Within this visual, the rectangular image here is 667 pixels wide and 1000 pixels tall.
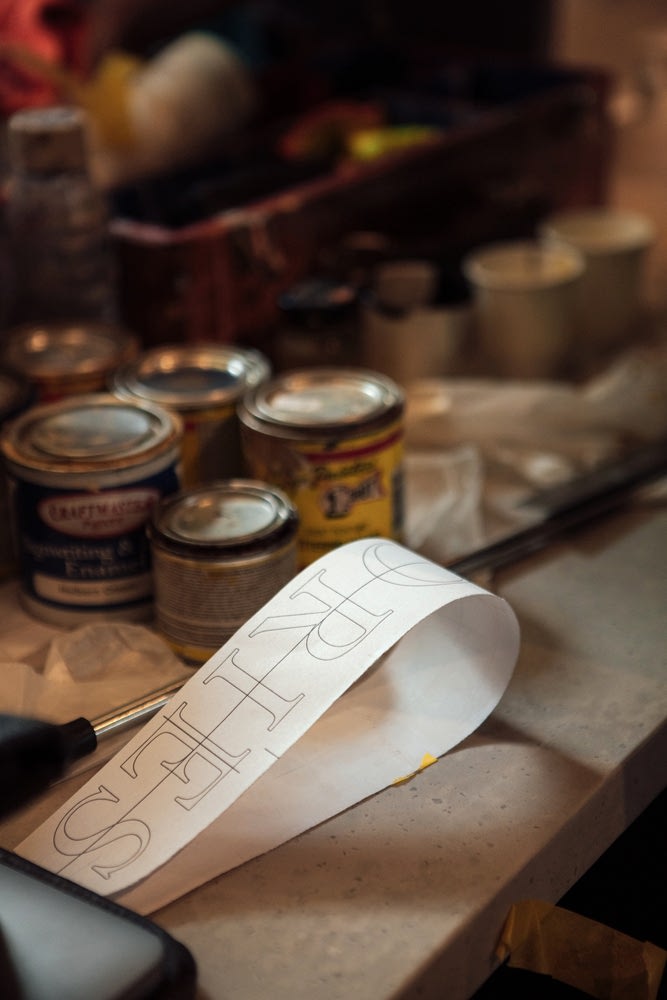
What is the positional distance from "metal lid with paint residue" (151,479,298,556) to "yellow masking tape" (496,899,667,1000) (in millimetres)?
266

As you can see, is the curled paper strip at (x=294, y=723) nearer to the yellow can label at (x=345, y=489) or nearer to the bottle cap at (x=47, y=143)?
the yellow can label at (x=345, y=489)

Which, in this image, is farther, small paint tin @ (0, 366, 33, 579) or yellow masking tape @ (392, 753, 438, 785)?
small paint tin @ (0, 366, 33, 579)

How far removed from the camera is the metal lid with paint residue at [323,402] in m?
0.79

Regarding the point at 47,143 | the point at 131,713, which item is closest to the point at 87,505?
the point at 131,713

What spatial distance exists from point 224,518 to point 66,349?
0.26 meters

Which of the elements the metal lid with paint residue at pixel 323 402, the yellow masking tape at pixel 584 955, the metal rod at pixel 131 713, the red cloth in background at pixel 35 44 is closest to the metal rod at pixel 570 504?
the metal rod at pixel 131 713

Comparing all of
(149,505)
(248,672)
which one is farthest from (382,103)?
(248,672)

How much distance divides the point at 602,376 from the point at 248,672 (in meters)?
0.63

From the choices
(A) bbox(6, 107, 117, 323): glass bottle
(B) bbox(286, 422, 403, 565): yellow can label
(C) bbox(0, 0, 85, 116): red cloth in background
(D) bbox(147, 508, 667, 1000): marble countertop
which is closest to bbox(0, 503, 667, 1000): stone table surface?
(D) bbox(147, 508, 667, 1000): marble countertop

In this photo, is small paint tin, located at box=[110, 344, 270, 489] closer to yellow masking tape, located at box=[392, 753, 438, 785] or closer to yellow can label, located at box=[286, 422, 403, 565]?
yellow can label, located at box=[286, 422, 403, 565]

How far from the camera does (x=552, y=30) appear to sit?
153 cm

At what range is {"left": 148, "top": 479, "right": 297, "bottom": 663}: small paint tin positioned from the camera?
720 mm

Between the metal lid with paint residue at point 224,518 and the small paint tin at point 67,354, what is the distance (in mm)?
177

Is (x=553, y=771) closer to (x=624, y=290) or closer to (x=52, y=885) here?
(x=52, y=885)
